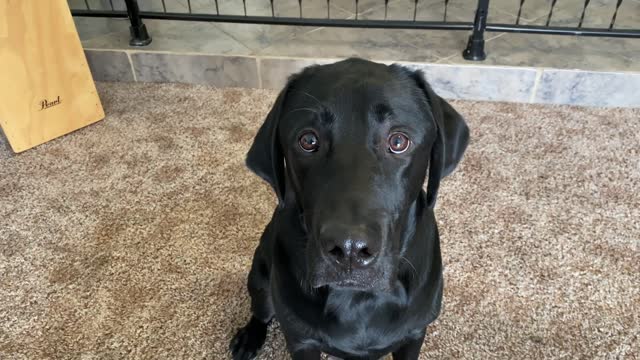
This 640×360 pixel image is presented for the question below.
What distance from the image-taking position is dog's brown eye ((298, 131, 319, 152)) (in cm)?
98

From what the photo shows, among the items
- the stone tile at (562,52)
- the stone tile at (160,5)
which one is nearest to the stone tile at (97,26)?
the stone tile at (160,5)

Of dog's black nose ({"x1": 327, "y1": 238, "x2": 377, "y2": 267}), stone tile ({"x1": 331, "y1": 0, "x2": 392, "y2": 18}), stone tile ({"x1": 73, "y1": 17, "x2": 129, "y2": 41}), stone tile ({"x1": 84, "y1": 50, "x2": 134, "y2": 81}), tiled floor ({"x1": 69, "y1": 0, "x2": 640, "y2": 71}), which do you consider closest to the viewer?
dog's black nose ({"x1": 327, "y1": 238, "x2": 377, "y2": 267})

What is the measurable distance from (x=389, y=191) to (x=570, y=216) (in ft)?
3.50

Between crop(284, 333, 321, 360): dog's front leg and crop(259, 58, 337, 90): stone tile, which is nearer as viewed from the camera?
crop(284, 333, 321, 360): dog's front leg

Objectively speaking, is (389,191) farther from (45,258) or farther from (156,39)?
(156,39)

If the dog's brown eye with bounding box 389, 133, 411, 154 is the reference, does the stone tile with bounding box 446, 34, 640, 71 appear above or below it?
below

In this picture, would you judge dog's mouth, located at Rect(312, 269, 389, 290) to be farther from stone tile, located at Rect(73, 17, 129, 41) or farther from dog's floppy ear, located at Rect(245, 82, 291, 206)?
stone tile, located at Rect(73, 17, 129, 41)

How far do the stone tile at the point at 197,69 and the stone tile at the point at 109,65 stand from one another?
0.14ft

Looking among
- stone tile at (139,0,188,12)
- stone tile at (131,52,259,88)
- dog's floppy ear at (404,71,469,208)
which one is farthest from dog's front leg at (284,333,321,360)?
stone tile at (139,0,188,12)

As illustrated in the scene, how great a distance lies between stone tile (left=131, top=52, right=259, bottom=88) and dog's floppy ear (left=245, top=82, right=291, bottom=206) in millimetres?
1424

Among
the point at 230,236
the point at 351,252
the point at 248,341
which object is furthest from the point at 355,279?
the point at 230,236

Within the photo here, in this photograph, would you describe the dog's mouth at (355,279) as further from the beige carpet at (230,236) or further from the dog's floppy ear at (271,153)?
the beige carpet at (230,236)

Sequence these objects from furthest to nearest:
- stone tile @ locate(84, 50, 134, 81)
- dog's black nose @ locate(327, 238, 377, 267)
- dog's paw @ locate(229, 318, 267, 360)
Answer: stone tile @ locate(84, 50, 134, 81) → dog's paw @ locate(229, 318, 267, 360) → dog's black nose @ locate(327, 238, 377, 267)

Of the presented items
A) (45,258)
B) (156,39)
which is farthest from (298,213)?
(156,39)
